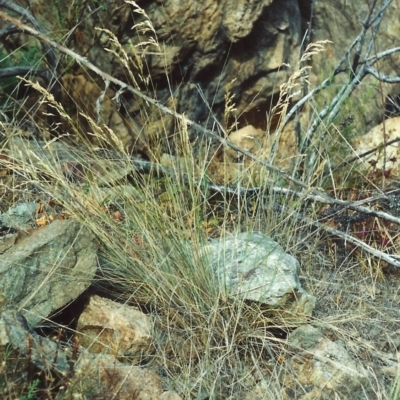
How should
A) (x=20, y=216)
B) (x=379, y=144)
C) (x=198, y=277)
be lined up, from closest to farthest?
(x=198, y=277), (x=20, y=216), (x=379, y=144)

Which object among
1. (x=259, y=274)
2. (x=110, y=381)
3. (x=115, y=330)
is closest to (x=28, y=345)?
(x=110, y=381)

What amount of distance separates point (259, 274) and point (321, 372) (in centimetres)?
50

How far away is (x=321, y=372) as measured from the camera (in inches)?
110

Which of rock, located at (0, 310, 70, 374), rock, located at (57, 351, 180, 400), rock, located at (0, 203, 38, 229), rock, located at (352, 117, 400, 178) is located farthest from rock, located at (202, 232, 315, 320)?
rock, located at (352, 117, 400, 178)

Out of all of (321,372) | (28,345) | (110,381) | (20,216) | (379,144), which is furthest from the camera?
(379,144)

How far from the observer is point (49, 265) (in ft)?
9.50

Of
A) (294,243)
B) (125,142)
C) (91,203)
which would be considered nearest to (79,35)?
(125,142)

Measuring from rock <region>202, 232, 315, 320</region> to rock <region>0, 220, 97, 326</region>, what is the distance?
0.52m

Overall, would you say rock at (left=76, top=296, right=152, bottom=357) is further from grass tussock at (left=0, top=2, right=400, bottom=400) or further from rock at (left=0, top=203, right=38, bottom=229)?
rock at (left=0, top=203, right=38, bottom=229)

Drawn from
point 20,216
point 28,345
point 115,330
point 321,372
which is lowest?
point 321,372

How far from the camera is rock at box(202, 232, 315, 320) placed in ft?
9.75

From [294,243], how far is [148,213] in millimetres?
810

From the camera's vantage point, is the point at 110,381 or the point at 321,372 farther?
the point at 321,372

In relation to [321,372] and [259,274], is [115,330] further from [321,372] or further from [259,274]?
[321,372]
